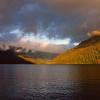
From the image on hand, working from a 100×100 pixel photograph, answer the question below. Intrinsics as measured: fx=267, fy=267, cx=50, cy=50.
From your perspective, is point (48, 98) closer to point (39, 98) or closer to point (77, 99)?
point (39, 98)

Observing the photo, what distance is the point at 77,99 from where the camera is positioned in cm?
7931

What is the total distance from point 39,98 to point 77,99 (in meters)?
11.6

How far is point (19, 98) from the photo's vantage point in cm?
8175

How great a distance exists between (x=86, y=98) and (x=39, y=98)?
14326 mm

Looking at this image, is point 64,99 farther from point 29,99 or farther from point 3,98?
point 3,98

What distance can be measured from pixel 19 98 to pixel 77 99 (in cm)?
1767

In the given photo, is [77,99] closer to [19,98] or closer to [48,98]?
[48,98]

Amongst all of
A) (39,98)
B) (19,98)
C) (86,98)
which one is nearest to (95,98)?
(86,98)

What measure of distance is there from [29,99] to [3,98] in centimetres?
815

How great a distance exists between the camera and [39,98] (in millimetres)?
81562

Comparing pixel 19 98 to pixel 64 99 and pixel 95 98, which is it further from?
pixel 95 98

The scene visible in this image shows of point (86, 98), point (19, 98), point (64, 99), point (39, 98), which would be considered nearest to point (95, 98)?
point (86, 98)

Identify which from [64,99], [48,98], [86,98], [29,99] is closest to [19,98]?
[29,99]

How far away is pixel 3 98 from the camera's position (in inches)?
3199
